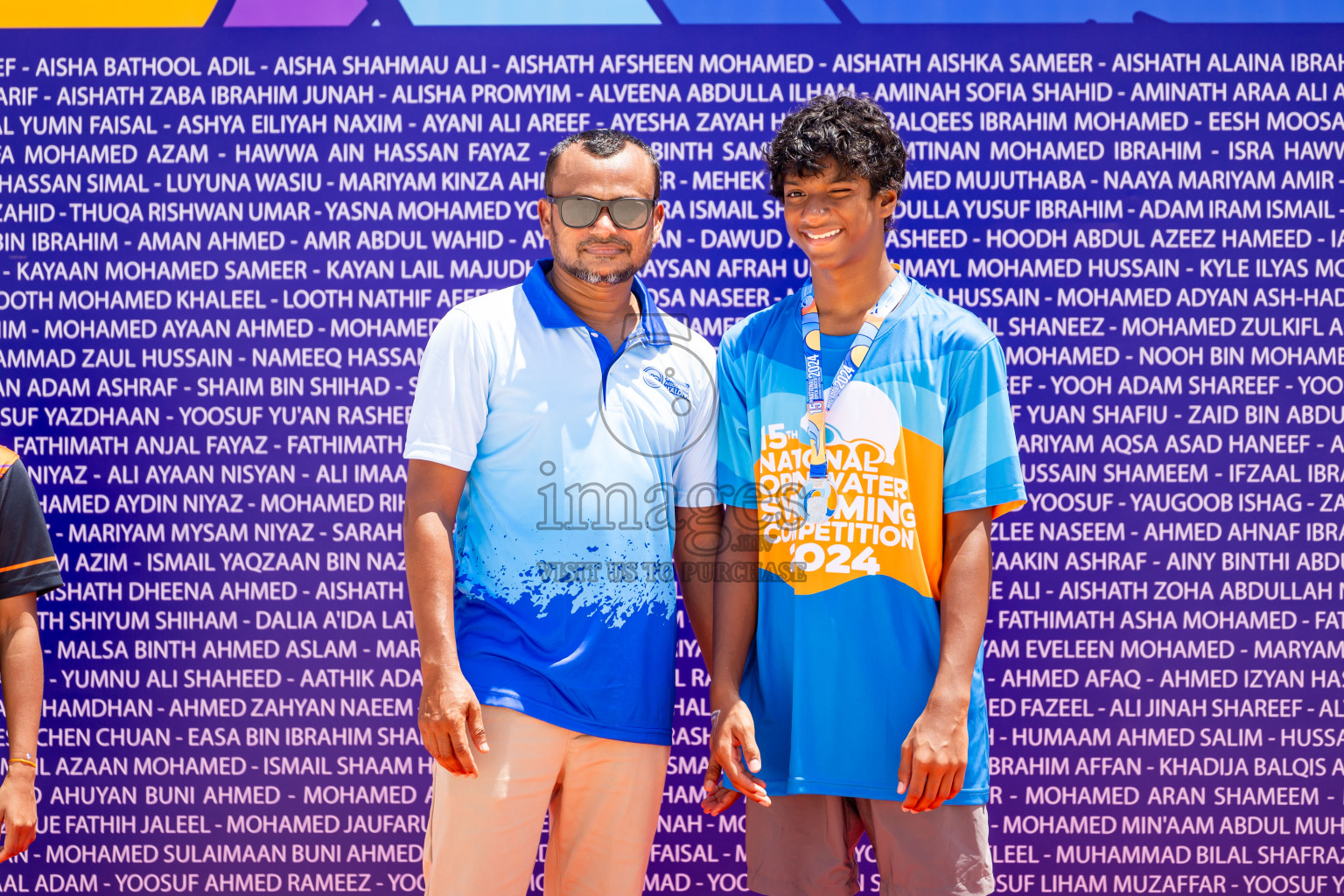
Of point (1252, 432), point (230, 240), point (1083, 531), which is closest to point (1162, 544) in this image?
point (1083, 531)

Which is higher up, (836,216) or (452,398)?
(836,216)

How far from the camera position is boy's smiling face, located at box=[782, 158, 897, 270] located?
180cm

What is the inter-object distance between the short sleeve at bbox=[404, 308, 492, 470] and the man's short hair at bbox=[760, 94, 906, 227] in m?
0.75

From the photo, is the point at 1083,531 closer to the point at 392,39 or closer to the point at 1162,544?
the point at 1162,544

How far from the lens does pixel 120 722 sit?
2.65 m

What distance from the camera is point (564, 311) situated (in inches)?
74.4

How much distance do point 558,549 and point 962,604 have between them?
810mm

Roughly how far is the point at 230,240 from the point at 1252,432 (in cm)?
311

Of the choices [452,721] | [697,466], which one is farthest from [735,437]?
[452,721]

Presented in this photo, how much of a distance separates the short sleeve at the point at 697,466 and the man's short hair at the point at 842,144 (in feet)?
1.78

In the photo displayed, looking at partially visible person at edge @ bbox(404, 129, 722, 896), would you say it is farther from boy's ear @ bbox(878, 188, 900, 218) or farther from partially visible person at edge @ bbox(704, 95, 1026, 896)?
boy's ear @ bbox(878, 188, 900, 218)

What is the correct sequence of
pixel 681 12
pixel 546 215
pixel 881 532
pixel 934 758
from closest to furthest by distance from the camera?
1. pixel 934 758
2. pixel 881 532
3. pixel 546 215
4. pixel 681 12

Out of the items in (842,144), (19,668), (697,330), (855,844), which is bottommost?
(855,844)

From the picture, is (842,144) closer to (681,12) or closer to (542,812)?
(681,12)
